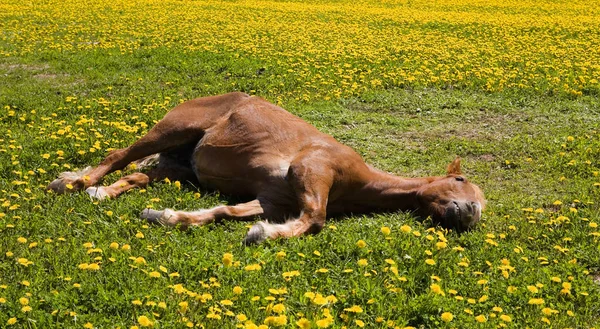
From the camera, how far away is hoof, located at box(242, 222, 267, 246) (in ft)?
18.0

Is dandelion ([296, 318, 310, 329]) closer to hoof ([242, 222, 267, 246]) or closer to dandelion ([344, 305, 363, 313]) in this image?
dandelion ([344, 305, 363, 313])

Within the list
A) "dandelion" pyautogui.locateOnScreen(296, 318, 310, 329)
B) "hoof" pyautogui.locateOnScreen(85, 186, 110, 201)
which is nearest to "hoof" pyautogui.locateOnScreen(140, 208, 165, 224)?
"hoof" pyautogui.locateOnScreen(85, 186, 110, 201)

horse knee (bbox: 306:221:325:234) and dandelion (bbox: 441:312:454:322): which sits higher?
dandelion (bbox: 441:312:454:322)

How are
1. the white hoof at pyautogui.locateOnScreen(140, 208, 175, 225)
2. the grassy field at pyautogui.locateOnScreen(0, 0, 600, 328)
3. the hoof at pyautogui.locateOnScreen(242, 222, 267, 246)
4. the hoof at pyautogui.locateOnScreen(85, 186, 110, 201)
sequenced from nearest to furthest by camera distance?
the grassy field at pyautogui.locateOnScreen(0, 0, 600, 328) < the hoof at pyautogui.locateOnScreen(242, 222, 267, 246) < the white hoof at pyautogui.locateOnScreen(140, 208, 175, 225) < the hoof at pyautogui.locateOnScreen(85, 186, 110, 201)

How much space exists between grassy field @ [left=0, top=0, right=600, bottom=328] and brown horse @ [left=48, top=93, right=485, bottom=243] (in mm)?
189

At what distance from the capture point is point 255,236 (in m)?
5.50

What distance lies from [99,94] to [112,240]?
693 cm

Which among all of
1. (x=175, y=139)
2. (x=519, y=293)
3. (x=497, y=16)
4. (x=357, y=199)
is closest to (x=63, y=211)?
(x=175, y=139)

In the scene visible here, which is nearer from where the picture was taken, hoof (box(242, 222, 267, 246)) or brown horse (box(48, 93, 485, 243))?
hoof (box(242, 222, 267, 246))

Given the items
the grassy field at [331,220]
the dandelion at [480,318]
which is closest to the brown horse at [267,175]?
the grassy field at [331,220]

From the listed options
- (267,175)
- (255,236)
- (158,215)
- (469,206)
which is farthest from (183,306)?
(469,206)

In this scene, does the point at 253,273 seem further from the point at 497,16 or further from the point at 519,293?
the point at 497,16

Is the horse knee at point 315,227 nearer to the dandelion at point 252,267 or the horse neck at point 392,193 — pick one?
the horse neck at point 392,193

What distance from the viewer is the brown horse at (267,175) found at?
20.1ft
